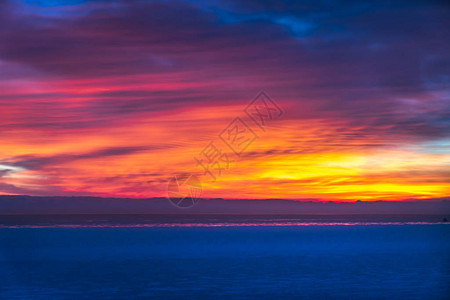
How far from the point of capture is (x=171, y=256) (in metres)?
26.1

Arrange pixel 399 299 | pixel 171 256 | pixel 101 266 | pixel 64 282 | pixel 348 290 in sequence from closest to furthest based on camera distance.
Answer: pixel 399 299 → pixel 348 290 → pixel 64 282 → pixel 101 266 → pixel 171 256

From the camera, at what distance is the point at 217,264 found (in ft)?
73.7

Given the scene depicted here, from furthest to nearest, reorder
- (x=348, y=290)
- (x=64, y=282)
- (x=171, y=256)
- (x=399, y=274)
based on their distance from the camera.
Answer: (x=171, y=256)
(x=399, y=274)
(x=64, y=282)
(x=348, y=290)

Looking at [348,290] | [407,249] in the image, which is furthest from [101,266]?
[407,249]

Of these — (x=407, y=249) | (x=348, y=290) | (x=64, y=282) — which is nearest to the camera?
(x=348, y=290)

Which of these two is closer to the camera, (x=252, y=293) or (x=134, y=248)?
(x=252, y=293)

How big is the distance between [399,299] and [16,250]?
72.1 ft

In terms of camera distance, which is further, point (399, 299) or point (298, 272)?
point (298, 272)

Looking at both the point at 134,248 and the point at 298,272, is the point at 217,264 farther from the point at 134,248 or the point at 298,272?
the point at 134,248

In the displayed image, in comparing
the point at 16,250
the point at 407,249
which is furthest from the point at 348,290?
the point at 16,250

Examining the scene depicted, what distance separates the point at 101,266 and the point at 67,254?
6189 mm

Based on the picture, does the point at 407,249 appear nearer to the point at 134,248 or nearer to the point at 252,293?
the point at 134,248

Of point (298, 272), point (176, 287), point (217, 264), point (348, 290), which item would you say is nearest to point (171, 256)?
point (217, 264)

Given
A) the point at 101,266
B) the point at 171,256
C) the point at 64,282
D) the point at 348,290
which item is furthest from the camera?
the point at 171,256
